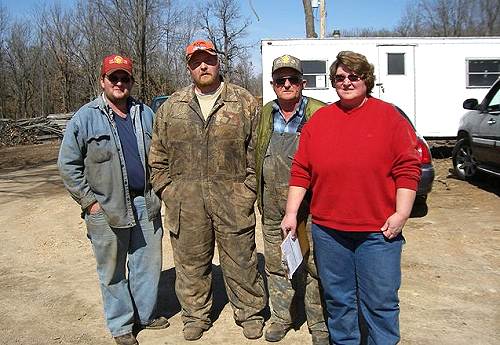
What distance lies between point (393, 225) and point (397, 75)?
1088 cm

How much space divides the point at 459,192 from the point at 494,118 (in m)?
1.33

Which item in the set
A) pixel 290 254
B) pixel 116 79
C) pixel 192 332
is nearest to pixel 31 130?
pixel 116 79

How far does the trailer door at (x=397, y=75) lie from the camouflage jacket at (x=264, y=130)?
32.1 ft

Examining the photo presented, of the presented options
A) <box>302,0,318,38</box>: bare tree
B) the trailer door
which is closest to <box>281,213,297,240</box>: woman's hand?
the trailer door

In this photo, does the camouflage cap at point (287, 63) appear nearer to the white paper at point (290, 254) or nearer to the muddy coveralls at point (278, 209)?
the muddy coveralls at point (278, 209)

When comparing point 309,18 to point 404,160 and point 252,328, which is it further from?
point 404,160

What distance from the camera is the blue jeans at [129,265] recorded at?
368cm

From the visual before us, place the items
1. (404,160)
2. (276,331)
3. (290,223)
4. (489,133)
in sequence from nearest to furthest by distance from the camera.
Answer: (404,160)
(290,223)
(276,331)
(489,133)

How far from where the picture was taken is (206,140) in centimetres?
359

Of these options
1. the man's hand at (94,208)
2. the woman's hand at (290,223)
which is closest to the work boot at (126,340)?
the man's hand at (94,208)

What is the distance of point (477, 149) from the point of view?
27.7ft

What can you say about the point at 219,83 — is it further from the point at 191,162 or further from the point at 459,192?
the point at 459,192

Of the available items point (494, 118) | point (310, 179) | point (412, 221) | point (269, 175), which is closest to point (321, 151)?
point (310, 179)

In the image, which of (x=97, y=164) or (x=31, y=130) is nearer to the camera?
(x=97, y=164)
